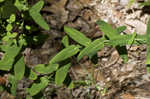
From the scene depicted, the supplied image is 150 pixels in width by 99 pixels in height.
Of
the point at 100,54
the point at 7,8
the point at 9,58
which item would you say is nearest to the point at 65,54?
the point at 9,58

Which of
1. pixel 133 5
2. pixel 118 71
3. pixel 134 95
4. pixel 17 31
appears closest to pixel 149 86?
pixel 134 95

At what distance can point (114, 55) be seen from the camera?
2377mm

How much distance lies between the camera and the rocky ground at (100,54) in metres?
2.23

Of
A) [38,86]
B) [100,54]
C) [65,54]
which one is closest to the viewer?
[65,54]

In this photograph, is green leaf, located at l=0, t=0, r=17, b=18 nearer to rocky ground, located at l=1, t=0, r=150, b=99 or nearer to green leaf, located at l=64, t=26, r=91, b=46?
green leaf, located at l=64, t=26, r=91, b=46

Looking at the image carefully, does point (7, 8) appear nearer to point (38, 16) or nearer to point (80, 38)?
point (38, 16)

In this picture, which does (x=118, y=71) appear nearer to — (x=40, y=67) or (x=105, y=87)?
(x=105, y=87)

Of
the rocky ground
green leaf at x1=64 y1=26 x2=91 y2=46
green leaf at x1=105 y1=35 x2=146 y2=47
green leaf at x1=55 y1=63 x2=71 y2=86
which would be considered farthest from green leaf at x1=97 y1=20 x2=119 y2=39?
the rocky ground

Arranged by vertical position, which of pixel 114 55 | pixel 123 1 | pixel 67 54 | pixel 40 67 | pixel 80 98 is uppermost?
pixel 123 1

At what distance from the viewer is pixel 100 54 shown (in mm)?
2402

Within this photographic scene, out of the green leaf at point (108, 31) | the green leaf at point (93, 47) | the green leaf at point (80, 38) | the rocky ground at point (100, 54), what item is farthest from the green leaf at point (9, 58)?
the rocky ground at point (100, 54)

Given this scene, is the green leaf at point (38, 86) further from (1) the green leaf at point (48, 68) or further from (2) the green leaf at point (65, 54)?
(2) the green leaf at point (65, 54)

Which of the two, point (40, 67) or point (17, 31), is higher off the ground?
point (17, 31)

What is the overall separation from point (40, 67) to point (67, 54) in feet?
1.18
